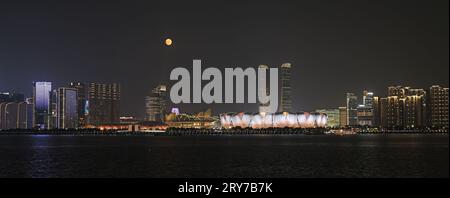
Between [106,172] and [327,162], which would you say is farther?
[327,162]

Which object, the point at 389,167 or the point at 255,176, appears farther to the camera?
the point at 389,167

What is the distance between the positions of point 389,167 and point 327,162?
691cm

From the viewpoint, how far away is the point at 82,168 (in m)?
51.2

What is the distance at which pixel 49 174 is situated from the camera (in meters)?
46.2
